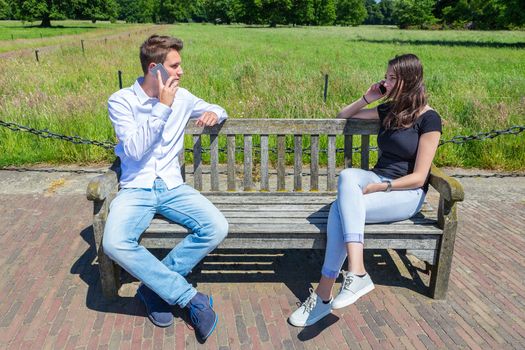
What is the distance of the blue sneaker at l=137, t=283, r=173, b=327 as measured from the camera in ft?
10.2

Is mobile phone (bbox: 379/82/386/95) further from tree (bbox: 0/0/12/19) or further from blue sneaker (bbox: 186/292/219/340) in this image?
tree (bbox: 0/0/12/19)

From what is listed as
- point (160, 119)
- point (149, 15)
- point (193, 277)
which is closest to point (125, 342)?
point (193, 277)

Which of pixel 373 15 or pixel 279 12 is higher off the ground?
pixel 279 12

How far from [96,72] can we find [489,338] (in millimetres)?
13227

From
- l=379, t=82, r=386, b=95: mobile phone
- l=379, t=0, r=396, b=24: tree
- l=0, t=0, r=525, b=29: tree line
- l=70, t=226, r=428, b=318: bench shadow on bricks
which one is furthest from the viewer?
l=379, t=0, r=396, b=24: tree

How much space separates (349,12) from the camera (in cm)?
12700

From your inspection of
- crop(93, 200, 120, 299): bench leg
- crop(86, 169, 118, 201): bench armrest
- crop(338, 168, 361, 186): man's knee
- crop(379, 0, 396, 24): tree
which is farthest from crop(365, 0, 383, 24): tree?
crop(93, 200, 120, 299): bench leg

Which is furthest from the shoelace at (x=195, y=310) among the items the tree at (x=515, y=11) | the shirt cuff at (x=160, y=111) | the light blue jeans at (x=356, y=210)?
the tree at (x=515, y=11)

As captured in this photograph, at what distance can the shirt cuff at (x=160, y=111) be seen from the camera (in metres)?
3.07

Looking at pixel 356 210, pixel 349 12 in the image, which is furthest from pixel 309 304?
pixel 349 12

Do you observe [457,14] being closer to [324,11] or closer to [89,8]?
[324,11]

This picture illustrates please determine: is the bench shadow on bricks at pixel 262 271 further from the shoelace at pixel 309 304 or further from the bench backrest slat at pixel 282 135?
the bench backrest slat at pixel 282 135

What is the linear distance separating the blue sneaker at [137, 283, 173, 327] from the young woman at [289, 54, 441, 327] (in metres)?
0.84

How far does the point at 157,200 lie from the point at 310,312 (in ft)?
4.36
